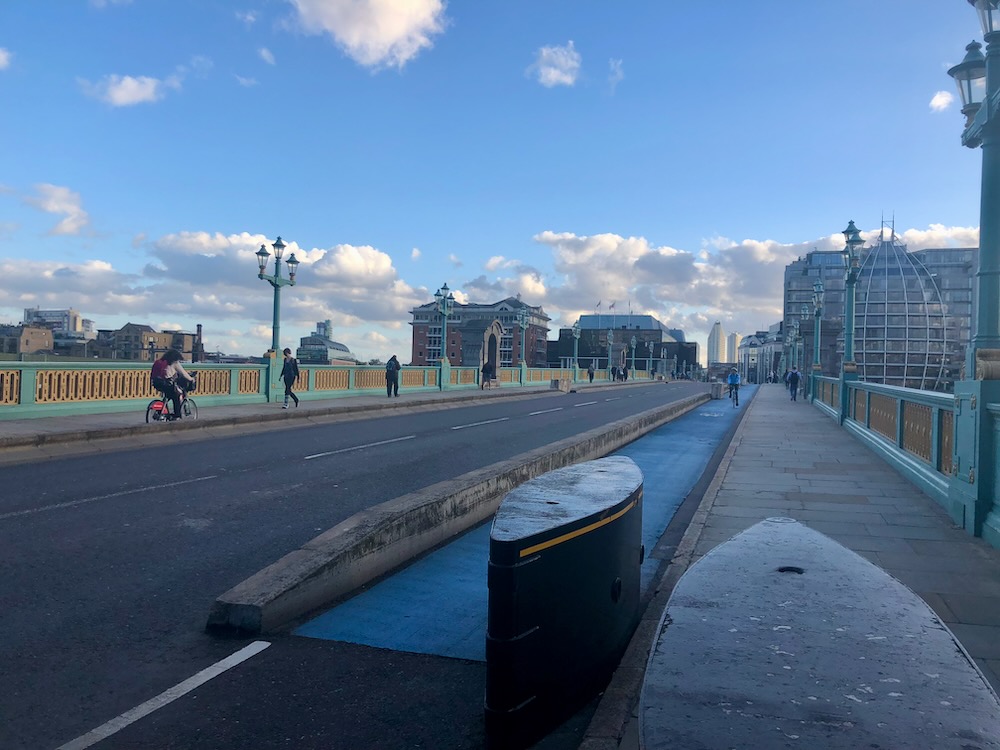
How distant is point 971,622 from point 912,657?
3.08 metres

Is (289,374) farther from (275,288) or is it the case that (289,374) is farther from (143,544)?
(143,544)

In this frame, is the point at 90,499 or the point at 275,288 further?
the point at 275,288

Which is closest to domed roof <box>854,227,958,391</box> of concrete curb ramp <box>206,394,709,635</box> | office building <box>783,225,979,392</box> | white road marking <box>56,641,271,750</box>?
office building <box>783,225,979,392</box>

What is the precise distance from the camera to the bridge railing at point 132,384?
1609cm

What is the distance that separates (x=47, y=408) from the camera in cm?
1659

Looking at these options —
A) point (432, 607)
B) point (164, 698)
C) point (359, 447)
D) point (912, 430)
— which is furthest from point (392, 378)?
point (164, 698)

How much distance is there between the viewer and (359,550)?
6.04 meters

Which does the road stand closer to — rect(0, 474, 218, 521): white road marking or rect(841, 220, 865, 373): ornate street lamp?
rect(0, 474, 218, 521): white road marking

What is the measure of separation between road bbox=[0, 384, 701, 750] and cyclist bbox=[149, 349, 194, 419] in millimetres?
2493

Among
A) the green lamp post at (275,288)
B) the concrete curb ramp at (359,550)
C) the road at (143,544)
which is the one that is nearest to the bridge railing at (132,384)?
the green lamp post at (275,288)

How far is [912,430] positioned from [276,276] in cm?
1853

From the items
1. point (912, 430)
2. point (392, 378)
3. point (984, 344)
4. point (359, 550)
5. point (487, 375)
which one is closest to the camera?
point (359, 550)

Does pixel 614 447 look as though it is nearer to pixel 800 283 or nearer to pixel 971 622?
pixel 971 622

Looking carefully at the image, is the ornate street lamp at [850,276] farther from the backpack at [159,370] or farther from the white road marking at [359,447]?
the backpack at [159,370]
